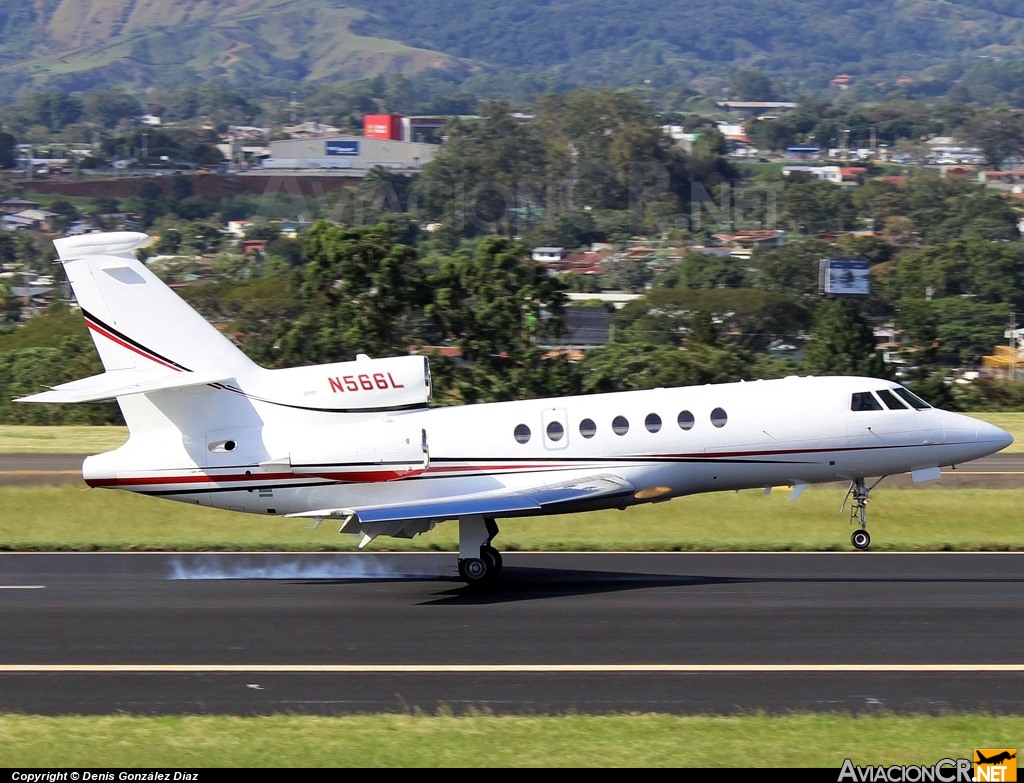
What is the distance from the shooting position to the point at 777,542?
84.9ft

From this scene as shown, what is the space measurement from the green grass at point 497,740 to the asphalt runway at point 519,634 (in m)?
0.71

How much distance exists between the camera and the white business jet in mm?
22016

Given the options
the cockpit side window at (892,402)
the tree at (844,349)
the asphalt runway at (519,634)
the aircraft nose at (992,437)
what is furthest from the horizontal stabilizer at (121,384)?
the tree at (844,349)

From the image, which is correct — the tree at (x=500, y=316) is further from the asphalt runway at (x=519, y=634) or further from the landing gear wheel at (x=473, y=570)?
the landing gear wheel at (x=473, y=570)

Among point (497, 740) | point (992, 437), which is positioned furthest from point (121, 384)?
point (992, 437)

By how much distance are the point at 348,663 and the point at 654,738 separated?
4.91 metres

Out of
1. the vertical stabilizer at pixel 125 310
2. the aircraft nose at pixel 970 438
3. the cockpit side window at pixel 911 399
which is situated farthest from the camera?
the cockpit side window at pixel 911 399

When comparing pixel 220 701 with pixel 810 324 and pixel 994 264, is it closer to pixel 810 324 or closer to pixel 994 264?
pixel 810 324

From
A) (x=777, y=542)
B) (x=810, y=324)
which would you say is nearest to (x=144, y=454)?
(x=777, y=542)

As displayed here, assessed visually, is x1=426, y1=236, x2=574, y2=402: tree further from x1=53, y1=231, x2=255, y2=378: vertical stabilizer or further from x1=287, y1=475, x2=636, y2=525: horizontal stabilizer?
x1=53, y1=231, x2=255, y2=378: vertical stabilizer

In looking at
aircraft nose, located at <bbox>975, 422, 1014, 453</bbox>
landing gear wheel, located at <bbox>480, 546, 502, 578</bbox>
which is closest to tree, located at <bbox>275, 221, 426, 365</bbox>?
landing gear wheel, located at <bbox>480, 546, 502, 578</bbox>

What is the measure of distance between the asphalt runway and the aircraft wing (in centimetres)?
115

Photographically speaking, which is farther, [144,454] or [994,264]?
[994,264]

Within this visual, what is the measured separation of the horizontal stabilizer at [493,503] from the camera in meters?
20.9
